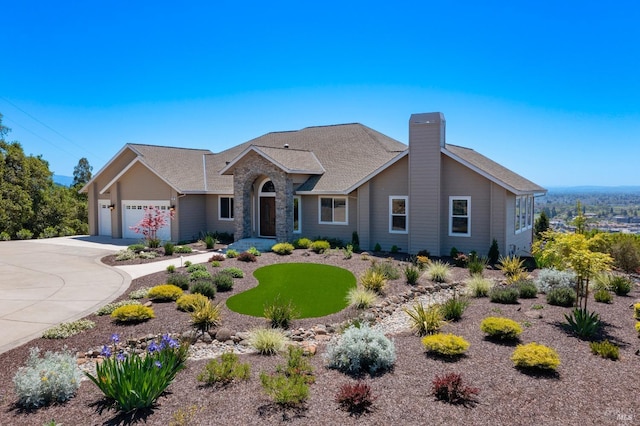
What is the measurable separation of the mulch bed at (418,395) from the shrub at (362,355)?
192mm

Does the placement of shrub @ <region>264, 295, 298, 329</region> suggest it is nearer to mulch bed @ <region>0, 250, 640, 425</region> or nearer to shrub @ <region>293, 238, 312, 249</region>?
mulch bed @ <region>0, 250, 640, 425</region>

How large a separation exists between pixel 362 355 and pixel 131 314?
6.09 m

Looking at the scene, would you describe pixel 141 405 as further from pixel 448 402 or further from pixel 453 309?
pixel 453 309

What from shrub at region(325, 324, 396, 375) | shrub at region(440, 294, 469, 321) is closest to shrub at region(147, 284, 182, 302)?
shrub at region(325, 324, 396, 375)

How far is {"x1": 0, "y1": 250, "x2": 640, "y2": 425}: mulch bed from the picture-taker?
6.41 m

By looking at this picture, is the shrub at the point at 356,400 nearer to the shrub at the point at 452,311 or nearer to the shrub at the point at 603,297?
the shrub at the point at 452,311

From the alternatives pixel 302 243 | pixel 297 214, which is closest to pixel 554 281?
pixel 302 243

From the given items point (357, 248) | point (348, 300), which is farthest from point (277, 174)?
point (348, 300)

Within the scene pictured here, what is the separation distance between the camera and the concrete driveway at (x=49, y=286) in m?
11.4

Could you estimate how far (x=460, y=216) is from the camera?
2069 cm

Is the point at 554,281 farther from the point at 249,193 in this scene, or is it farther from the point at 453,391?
the point at 249,193

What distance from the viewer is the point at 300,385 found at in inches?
269

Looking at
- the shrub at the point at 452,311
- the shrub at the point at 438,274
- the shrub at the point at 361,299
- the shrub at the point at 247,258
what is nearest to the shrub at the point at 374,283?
the shrub at the point at 361,299

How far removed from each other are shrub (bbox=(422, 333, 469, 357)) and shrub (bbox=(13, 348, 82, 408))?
608 cm
